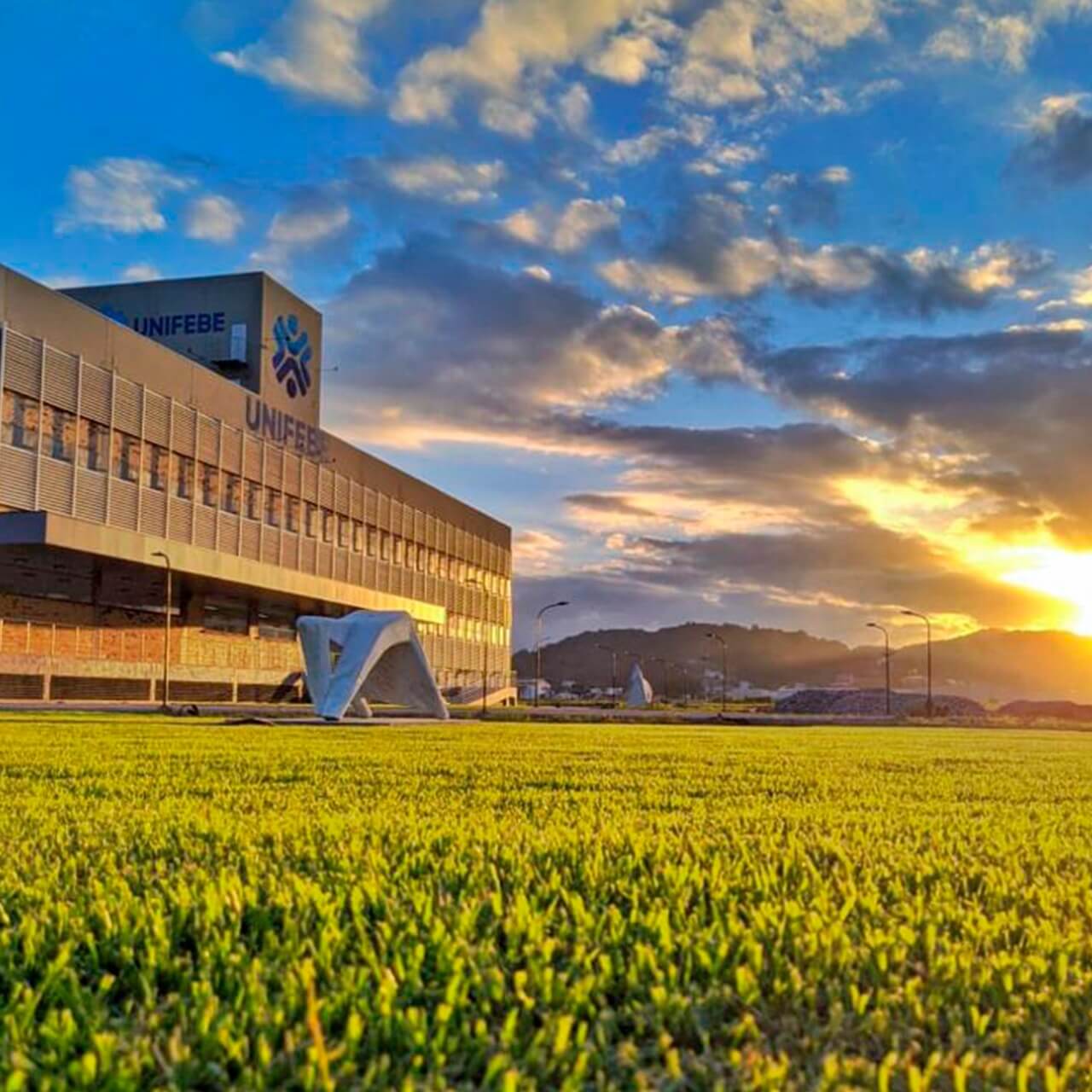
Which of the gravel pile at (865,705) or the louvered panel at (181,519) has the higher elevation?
the louvered panel at (181,519)

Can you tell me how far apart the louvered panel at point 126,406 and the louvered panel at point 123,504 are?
8.76 feet

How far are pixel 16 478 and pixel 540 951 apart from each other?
5040cm

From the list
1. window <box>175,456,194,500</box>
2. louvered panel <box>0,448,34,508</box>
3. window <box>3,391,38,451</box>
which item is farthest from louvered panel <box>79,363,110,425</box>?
window <box>175,456,194,500</box>

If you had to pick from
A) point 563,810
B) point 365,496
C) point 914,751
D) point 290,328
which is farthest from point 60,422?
point 563,810

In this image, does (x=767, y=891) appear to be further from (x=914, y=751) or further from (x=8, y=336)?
(x=8, y=336)

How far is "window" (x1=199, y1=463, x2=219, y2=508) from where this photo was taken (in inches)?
2467

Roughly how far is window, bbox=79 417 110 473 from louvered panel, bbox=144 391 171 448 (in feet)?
10.5

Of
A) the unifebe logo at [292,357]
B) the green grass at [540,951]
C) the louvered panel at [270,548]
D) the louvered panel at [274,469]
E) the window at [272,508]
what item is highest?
the unifebe logo at [292,357]

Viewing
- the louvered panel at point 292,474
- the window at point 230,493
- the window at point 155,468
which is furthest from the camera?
the louvered panel at point 292,474

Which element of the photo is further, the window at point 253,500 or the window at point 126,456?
the window at point 253,500

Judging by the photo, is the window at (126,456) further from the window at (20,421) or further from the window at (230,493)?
the window at (230,493)

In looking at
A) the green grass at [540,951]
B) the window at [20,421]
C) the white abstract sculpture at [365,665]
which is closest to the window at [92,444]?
the window at [20,421]

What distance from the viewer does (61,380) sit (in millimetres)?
51250

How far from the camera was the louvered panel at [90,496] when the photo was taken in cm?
5241
